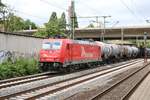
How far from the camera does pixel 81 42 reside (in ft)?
124

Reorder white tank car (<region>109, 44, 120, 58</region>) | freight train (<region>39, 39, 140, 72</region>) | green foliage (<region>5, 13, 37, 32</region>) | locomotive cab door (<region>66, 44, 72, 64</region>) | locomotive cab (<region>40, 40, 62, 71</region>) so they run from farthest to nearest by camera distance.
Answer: green foliage (<region>5, 13, 37, 32</region>)
white tank car (<region>109, 44, 120, 58</region>)
locomotive cab door (<region>66, 44, 72, 64</region>)
freight train (<region>39, 39, 140, 72</region>)
locomotive cab (<region>40, 40, 62, 71</region>)

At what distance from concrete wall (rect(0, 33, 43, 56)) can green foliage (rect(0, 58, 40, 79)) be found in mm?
1224

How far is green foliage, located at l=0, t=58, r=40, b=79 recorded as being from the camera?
87.8 feet

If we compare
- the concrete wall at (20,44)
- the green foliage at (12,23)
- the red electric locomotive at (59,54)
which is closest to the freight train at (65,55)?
the red electric locomotive at (59,54)

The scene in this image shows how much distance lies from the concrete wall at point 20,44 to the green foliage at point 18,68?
1224 mm

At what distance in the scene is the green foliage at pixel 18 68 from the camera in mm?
26756

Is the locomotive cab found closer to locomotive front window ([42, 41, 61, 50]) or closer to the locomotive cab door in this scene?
locomotive front window ([42, 41, 61, 50])

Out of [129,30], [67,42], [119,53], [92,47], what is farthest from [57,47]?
[129,30]

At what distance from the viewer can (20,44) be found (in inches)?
1325

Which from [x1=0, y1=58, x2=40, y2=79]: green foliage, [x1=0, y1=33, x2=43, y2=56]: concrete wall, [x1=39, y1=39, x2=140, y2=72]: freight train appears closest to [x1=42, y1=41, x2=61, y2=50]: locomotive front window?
[x1=39, y1=39, x2=140, y2=72]: freight train

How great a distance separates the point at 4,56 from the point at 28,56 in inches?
174

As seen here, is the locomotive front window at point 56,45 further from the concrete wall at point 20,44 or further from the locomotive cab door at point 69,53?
the concrete wall at point 20,44

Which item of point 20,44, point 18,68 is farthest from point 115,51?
point 18,68

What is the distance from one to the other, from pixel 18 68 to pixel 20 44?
199 inches
